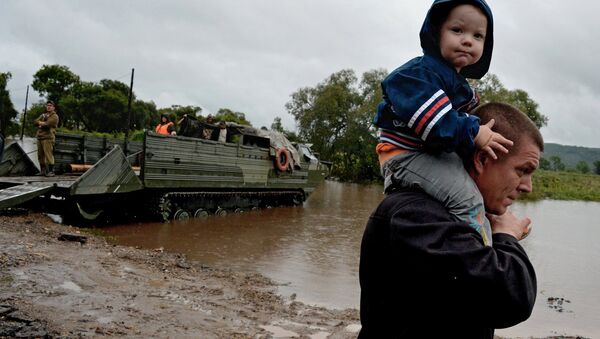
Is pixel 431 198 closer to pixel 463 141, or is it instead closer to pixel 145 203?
pixel 463 141

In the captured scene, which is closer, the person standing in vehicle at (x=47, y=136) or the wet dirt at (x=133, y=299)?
the wet dirt at (x=133, y=299)

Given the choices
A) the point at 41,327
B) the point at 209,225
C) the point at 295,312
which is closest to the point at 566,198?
the point at 209,225

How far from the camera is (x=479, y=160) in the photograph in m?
1.61

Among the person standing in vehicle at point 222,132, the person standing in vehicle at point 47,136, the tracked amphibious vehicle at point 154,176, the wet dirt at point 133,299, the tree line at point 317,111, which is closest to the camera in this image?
the wet dirt at point 133,299

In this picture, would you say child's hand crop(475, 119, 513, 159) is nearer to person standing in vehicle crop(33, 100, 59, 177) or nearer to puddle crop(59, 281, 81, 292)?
puddle crop(59, 281, 81, 292)

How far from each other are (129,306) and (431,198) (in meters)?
4.68

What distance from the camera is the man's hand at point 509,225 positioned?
163 centimetres

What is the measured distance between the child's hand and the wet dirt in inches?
153

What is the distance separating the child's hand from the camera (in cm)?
154

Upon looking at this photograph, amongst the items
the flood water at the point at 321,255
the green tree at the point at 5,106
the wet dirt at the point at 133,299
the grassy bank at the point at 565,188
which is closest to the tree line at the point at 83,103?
the green tree at the point at 5,106

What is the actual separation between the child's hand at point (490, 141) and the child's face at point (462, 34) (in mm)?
256

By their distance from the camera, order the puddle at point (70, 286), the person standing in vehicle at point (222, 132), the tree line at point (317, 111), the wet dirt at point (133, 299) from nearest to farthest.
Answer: the wet dirt at point (133, 299), the puddle at point (70, 286), the person standing in vehicle at point (222, 132), the tree line at point (317, 111)

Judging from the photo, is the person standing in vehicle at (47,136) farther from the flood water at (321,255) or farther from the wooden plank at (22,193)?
the flood water at (321,255)

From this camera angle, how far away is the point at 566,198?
43.0m
